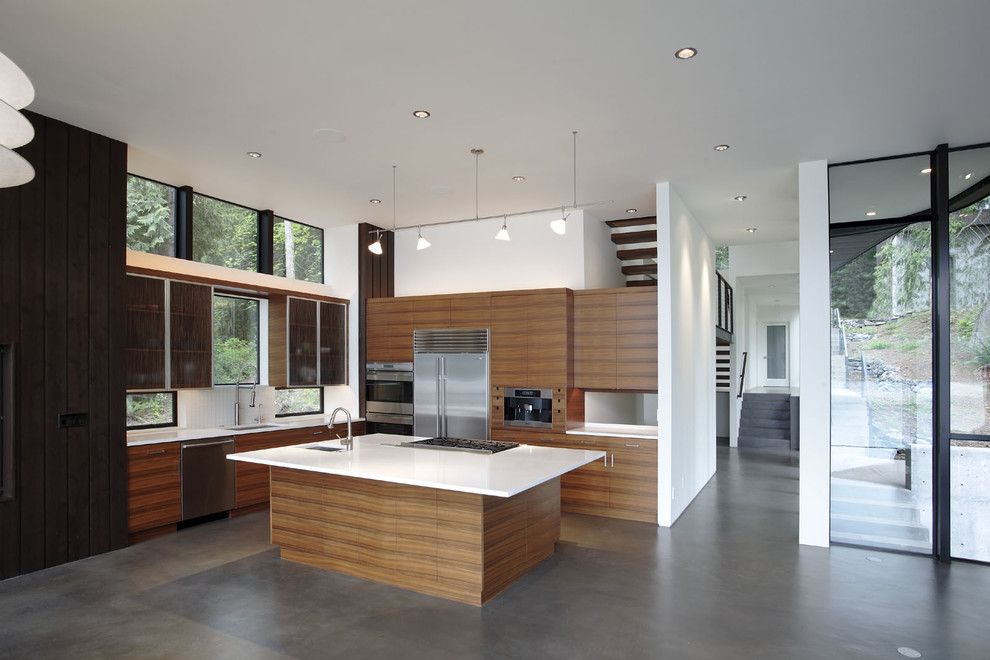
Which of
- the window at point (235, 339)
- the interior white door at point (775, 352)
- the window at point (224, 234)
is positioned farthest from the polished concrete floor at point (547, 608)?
the interior white door at point (775, 352)

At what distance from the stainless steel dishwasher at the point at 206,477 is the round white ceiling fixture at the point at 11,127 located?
4.00 metres

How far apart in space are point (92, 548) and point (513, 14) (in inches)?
183

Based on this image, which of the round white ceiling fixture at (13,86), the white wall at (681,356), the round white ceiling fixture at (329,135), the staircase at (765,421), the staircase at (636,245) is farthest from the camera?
the staircase at (765,421)

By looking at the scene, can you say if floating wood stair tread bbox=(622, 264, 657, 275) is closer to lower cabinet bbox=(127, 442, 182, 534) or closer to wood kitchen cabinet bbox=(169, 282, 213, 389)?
wood kitchen cabinet bbox=(169, 282, 213, 389)

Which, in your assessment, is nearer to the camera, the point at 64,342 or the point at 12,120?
the point at 12,120

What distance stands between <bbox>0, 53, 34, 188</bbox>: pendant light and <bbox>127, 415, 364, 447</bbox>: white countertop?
3679 millimetres

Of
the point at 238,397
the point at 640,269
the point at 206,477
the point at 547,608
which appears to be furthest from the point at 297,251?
the point at 547,608

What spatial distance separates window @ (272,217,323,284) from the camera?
23.2 feet

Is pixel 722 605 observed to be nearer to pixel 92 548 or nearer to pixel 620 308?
pixel 620 308

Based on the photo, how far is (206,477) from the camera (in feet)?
Answer: 17.5

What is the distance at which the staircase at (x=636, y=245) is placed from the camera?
276 inches

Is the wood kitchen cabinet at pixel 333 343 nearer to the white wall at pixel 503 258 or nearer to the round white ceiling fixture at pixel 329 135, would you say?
the white wall at pixel 503 258

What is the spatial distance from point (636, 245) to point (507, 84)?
170 inches

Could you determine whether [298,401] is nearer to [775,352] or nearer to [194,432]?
[194,432]
